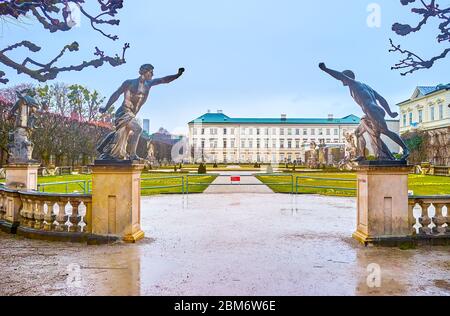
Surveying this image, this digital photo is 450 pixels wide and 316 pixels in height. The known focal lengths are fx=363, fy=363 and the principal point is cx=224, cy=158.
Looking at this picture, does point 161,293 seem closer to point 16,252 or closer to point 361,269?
point 361,269

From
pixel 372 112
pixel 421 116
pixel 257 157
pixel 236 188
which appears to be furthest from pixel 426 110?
pixel 372 112

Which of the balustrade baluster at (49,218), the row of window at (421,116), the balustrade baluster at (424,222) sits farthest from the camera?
the row of window at (421,116)

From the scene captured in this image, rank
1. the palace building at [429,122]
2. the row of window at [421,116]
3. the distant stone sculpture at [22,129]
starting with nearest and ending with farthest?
the distant stone sculpture at [22,129] < the palace building at [429,122] < the row of window at [421,116]

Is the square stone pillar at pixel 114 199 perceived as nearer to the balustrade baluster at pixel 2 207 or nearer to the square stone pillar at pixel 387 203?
the balustrade baluster at pixel 2 207

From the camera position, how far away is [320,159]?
1938 inches

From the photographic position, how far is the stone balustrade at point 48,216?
679cm

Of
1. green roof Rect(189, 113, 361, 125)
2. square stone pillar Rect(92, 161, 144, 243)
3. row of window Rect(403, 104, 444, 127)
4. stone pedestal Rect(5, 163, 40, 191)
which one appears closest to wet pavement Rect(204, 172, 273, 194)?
stone pedestal Rect(5, 163, 40, 191)

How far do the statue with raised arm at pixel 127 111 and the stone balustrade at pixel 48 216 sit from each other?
3.24 feet

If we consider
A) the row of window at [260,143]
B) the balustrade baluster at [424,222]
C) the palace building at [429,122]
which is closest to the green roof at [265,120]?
the row of window at [260,143]

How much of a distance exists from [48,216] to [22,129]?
4.00 metres

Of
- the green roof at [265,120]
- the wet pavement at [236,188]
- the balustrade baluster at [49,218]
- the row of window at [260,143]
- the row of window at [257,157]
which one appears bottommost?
the wet pavement at [236,188]

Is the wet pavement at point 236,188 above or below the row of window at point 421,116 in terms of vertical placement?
below
